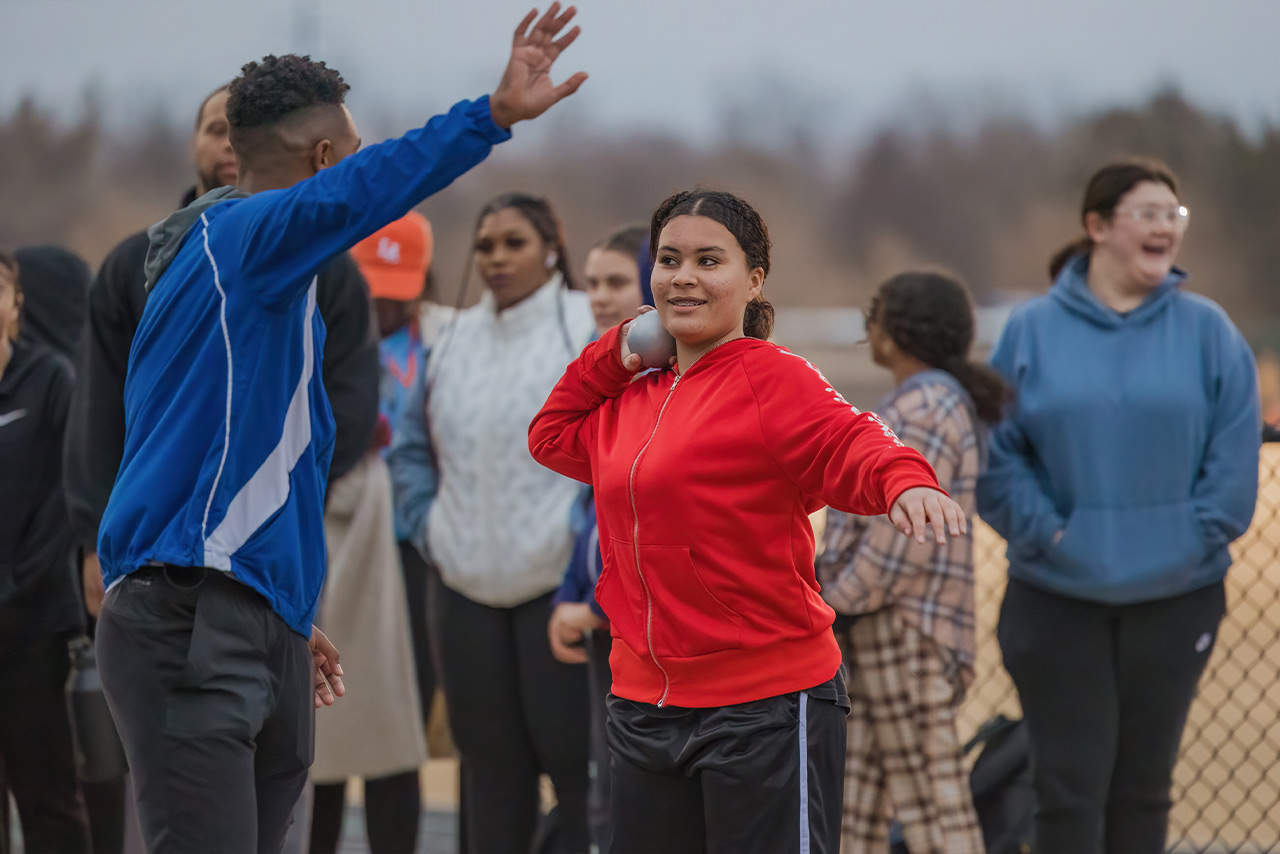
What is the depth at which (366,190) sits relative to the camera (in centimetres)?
182

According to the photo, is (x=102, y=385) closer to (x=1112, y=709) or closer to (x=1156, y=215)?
(x=1112, y=709)

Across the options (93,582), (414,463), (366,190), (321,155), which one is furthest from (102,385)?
(414,463)

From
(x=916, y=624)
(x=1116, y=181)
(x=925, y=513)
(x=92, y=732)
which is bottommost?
(x=92, y=732)

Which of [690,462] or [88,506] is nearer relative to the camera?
[690,462]

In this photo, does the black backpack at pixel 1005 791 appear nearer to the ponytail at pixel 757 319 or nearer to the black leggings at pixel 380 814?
the black leggings at pixel 380 814

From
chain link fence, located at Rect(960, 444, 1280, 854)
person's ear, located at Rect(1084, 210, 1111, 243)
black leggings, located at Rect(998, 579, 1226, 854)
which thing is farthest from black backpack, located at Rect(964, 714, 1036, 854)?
person's ear, located at Rect(1084, 210, 1111, 243)

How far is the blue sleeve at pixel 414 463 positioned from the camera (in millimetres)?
3711

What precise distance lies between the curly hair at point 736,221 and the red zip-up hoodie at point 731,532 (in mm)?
167

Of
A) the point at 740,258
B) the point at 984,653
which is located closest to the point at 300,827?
the point at 740,258

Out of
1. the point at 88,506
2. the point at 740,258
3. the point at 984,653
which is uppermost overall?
the point at 740,258

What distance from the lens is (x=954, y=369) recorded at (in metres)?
3.28

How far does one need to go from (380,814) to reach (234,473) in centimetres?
196

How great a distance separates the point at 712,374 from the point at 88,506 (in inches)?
46.1

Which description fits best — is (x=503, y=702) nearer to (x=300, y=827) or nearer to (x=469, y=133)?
(x=300, y=827)
